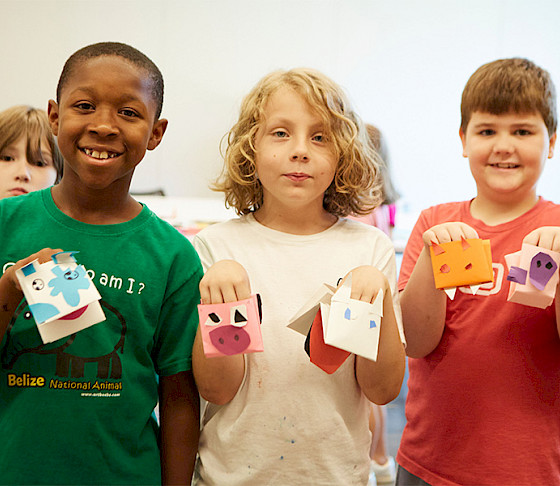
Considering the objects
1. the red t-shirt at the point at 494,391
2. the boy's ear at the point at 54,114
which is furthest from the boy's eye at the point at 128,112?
the red t-shirt at the point at 494,391

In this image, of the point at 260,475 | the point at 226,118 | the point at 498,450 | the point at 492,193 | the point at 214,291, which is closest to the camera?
the point at 214,291

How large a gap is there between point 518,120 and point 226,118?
4.05m

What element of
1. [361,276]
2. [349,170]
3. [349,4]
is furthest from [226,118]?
[361,276]

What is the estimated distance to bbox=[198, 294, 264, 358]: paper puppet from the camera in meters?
0.91

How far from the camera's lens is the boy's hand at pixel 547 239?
1.04 metres

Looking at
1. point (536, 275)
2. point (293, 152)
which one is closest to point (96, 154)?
point (293, 152)

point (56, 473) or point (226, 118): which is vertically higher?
point (56, 473)

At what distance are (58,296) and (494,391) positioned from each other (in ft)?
3.02

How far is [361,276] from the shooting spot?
97 cm

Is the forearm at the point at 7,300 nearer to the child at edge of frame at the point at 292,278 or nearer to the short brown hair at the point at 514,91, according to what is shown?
the child at edge of frame at the point at 292,278

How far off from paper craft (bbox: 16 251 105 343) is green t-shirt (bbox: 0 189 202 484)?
11cm

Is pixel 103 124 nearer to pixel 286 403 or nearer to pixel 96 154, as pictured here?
pixel 96 154

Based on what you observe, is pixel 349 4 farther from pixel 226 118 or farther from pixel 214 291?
pixel 214 291

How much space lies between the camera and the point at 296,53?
5.11 meters
